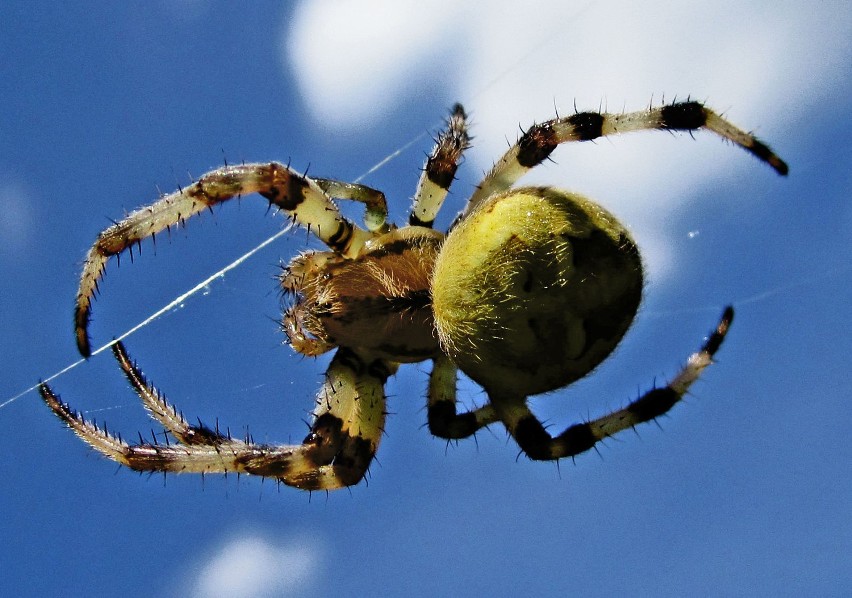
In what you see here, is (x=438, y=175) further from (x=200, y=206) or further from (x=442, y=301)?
(x=200, y=206)

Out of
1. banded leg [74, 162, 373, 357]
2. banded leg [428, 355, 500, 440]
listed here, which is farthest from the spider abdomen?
banded leg [428, 355, 500, 440]

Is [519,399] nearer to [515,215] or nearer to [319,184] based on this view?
[515,215]

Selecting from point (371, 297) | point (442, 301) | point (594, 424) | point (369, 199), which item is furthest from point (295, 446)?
point (594, 424)

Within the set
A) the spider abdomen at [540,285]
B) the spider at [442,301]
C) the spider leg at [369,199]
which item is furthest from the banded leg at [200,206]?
the spider abdomen at [540,285]

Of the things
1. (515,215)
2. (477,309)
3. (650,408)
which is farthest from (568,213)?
(650,408)

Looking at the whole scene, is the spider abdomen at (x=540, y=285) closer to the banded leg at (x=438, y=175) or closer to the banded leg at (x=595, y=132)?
the banded leg at (x=595, y=132)
